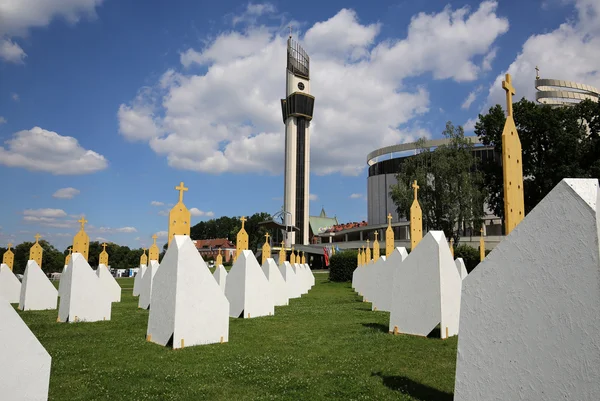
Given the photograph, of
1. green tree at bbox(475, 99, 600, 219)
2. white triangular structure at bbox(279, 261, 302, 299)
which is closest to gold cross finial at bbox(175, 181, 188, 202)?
white triangular structure at bbox(279, 261, 302, 299)

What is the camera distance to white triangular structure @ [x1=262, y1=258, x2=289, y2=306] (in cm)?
1586

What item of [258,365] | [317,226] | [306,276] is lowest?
[306,276]

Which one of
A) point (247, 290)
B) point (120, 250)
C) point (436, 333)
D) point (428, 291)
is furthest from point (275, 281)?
point (120, 250)

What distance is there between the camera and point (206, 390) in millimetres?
5191

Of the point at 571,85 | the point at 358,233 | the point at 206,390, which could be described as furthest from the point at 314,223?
the point at 206,390

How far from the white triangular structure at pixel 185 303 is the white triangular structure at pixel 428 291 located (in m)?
3.88

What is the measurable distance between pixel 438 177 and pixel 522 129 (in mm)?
6662

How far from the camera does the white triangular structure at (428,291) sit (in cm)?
823

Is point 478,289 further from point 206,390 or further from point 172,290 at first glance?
point 172,290

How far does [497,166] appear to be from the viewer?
102 ft

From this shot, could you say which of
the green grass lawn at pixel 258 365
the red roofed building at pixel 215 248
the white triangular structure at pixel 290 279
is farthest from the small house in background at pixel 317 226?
the green grass lawn at pixel 258 365

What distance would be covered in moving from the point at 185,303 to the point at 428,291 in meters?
4.99

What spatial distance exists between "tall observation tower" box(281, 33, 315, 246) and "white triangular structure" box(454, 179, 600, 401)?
188 feet

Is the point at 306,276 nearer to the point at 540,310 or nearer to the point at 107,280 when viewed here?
the point at 107,280
